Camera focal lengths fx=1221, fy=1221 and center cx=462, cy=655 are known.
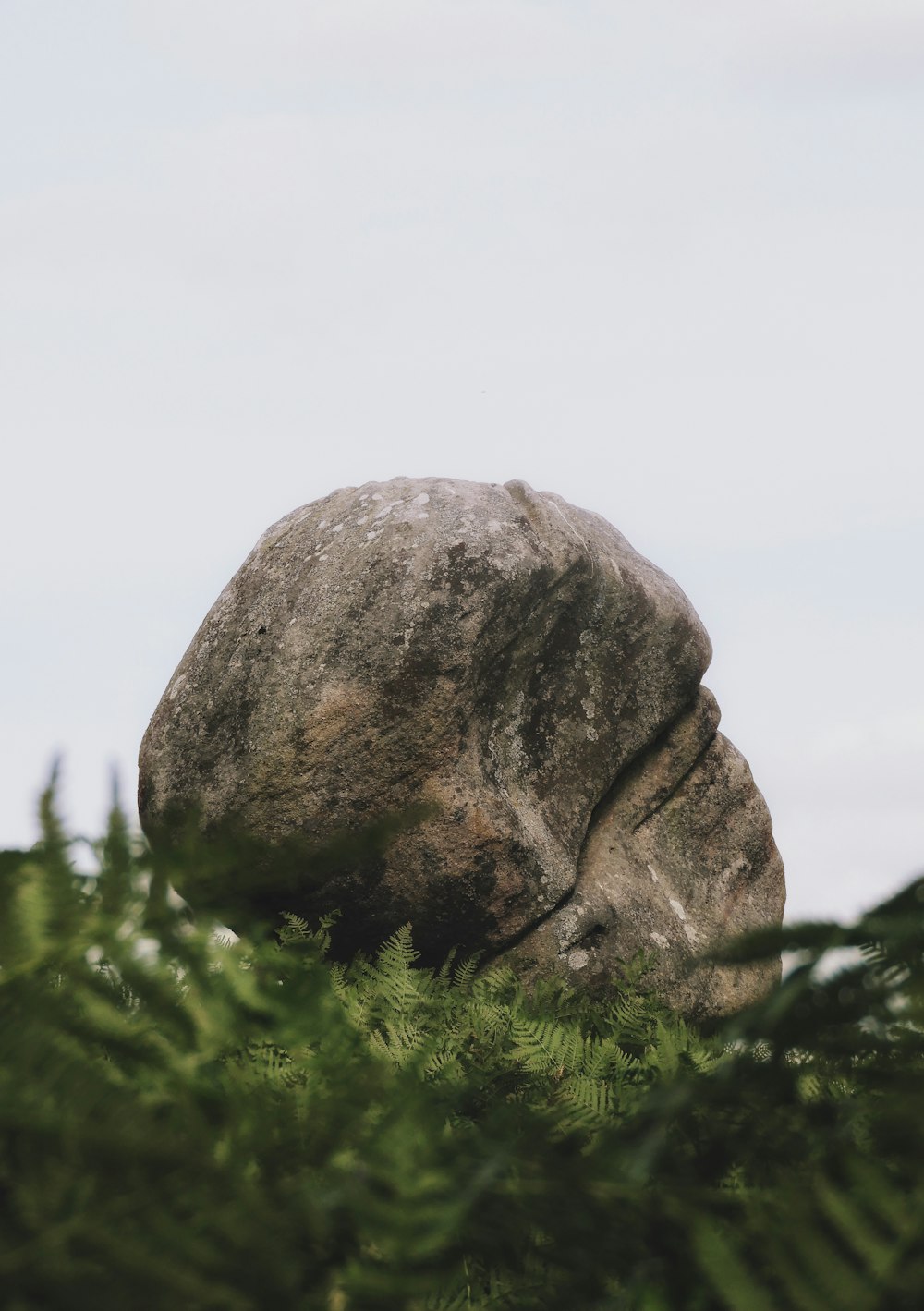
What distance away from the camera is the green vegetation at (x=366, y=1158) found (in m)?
0.56

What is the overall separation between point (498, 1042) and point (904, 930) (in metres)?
3.92

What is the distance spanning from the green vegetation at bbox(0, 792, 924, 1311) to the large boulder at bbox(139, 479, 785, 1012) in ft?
18.1

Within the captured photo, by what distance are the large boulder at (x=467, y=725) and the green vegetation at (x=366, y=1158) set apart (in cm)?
550

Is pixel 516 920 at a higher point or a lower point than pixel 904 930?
Answer: lower

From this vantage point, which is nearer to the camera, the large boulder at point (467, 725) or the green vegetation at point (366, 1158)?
the green vegetation at point (366, 1158)

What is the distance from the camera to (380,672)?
6680mm

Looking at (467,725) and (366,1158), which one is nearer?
(366,1158)

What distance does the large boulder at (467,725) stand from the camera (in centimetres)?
672

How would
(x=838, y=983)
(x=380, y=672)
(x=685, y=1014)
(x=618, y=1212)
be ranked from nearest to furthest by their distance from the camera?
(x=618, y=1212) < (x=838, y=983) < (x=380, y=672) < (x=685, y=1014)

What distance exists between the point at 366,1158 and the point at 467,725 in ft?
20.7

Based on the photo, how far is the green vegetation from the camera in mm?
564

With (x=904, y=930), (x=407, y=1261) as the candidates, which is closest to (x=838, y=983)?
(x=904, y=930)

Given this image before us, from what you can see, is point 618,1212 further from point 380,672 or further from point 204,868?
point 380,672

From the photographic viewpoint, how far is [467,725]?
694cm
